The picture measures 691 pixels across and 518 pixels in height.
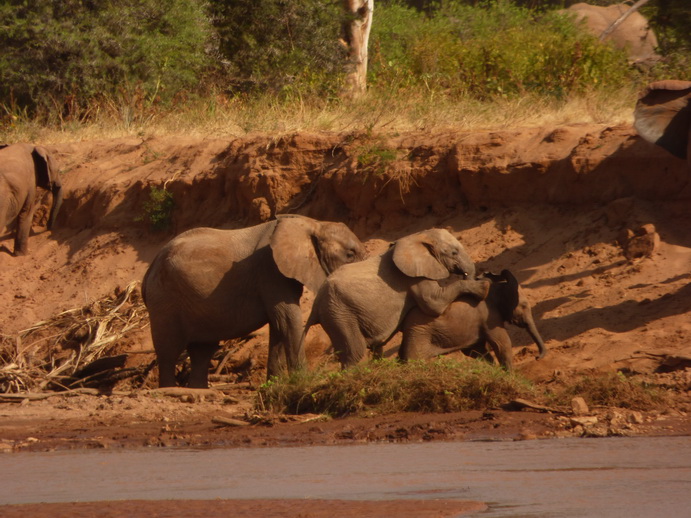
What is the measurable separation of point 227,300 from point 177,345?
27.0 inches

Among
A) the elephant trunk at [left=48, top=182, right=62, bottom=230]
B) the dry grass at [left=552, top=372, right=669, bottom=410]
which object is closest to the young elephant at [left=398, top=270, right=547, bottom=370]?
the dry grass at [left=552, top=372, right=669, bottom=410]

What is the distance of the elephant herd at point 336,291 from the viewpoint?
36.2 feet

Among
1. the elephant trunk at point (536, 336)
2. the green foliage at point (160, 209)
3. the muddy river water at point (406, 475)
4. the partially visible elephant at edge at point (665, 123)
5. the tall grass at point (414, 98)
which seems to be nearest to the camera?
Answer: the muddy river water at point (406, 475)

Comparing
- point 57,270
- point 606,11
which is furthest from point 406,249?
point 606,11

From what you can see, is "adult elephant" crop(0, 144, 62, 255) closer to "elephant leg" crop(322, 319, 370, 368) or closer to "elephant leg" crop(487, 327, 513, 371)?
"elephant leg" crop(322, 319, 370, 368)

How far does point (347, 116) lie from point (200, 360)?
476cm

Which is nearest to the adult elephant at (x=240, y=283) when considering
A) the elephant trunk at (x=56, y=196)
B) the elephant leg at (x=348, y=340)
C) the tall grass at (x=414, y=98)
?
the elephant leg at (x=348, y=340)

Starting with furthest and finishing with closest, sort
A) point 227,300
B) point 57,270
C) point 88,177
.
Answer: point 88,177 → point 57,270 → point 227,300

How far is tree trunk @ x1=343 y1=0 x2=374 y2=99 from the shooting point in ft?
70.0

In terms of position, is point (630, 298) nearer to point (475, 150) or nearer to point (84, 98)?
point (475, 150)

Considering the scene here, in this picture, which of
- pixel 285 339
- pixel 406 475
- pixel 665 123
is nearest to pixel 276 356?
pixel 285 339

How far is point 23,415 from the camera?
35.6 ft

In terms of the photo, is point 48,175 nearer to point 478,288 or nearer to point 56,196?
point 56,196

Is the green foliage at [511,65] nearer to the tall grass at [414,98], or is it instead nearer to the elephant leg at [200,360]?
the tall grass at [414,98]
